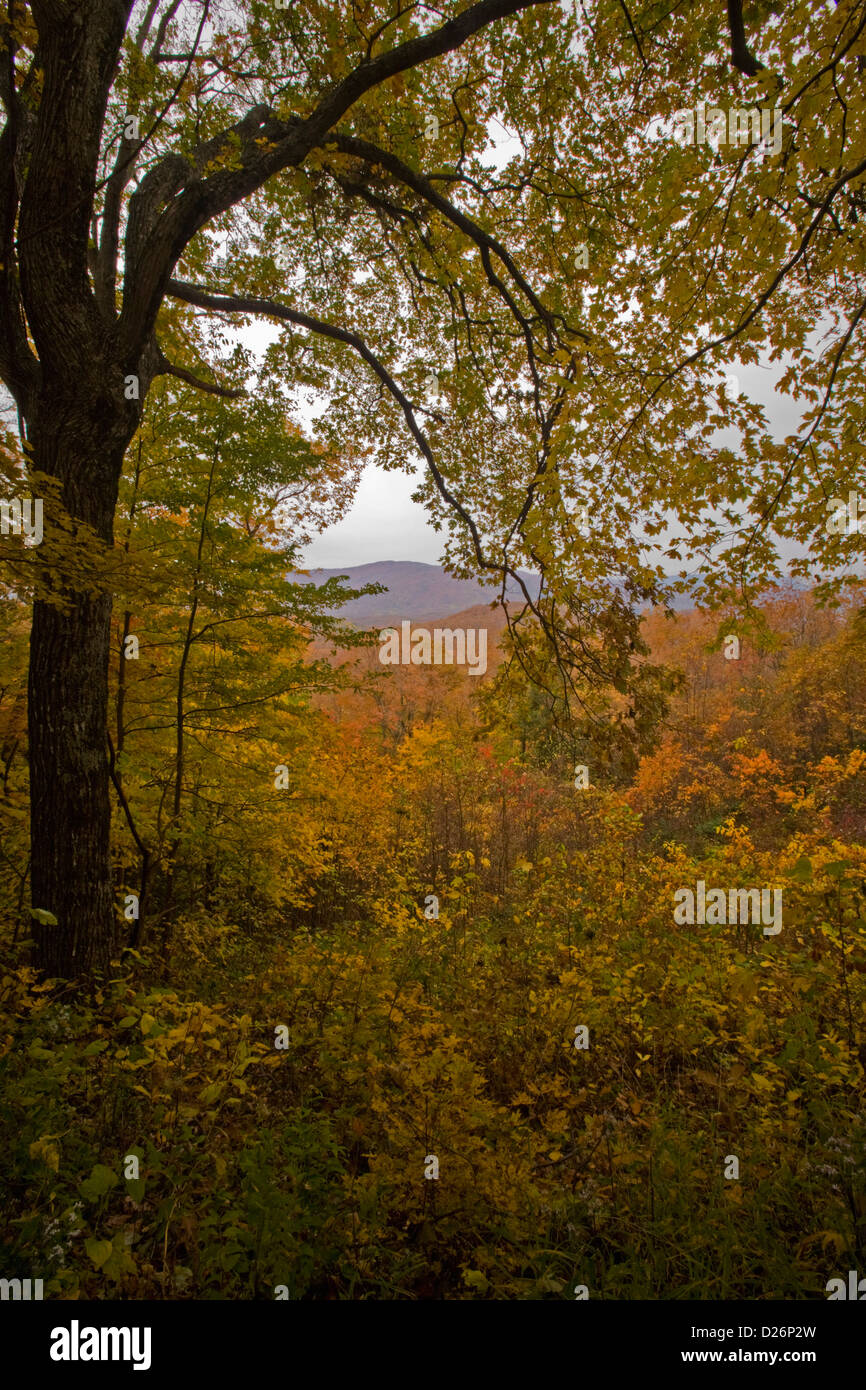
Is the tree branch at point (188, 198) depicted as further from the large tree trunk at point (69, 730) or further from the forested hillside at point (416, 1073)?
the forested hillside at point (416, 1073)

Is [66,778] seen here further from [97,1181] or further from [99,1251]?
[99,1251]

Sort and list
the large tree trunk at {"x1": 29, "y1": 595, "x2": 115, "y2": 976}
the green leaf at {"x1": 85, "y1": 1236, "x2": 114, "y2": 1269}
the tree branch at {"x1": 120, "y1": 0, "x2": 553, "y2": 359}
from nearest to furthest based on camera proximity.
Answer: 1. the green leaf at {"x1": 85, "y1": 1236, "x2": 114, "y2": 1269}
2. the large tree trunk at {"x1": 29, "y1": 595, "x2": 115, "y2": 976}
3. the tree branch at {"x1": 120, "y1": 0, "x2": 553, "y2": 359}

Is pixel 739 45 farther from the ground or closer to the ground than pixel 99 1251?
farther from the ground

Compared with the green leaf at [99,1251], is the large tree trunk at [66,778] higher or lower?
higher

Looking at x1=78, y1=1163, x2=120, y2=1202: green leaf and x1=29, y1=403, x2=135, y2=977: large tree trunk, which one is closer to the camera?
x1=78, y1=1163, x2=120, y2=1202: green leaf

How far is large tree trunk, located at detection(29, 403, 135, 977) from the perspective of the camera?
3.58 metres

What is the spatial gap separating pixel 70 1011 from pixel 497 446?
22.5ft

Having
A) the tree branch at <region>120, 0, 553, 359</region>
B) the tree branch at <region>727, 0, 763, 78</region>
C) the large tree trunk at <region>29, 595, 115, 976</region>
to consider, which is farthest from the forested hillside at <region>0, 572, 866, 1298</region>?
the tree branch at <region>727, 0, 763, 78</region>

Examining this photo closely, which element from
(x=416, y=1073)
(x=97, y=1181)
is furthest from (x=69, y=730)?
(x=416, y=1073)

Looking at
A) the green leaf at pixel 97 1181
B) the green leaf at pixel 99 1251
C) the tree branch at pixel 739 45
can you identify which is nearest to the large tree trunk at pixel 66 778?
the green leaf at pixel 97 1181

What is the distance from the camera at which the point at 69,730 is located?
3.60m

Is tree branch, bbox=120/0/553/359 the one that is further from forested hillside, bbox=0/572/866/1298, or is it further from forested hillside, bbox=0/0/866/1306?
forested hillside, bbox=0/572/866/1298

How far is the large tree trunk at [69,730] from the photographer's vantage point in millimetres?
3584
